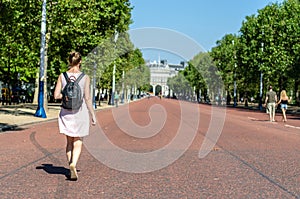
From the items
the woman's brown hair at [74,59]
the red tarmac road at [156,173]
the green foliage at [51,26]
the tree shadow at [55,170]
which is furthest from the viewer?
the green foliage at [51,26]

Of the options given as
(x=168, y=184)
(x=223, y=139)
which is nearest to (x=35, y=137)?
(x=223, y=139)

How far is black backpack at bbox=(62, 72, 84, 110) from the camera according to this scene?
8250 millimetres

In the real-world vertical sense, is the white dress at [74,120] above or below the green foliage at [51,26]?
below

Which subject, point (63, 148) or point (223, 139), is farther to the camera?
point (223, 139)

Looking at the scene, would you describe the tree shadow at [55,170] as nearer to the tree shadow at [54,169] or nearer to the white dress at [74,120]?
the tree shadow at [54,169]

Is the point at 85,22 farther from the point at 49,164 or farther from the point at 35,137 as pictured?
the point at 49,164

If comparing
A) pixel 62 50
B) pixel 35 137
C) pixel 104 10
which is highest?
pixel 104 10

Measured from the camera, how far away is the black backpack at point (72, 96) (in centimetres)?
825

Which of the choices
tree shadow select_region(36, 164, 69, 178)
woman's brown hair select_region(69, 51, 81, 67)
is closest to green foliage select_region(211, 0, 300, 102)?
tree shadow select_region(36, 164, 69, 178)

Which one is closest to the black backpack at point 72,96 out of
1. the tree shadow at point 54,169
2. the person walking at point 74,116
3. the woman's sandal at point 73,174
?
the person walking at point 74,116

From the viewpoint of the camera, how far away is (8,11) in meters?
21.8

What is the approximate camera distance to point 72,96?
8.23 metres

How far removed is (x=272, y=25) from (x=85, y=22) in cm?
4254

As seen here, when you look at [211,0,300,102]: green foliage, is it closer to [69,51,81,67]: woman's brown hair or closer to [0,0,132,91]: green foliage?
[0,0,132,91]: green foliage
